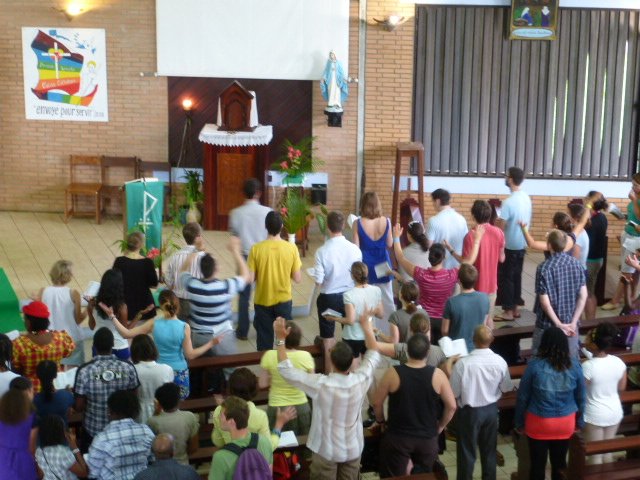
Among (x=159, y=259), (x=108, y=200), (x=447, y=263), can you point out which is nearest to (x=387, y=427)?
(x=447, y=263)

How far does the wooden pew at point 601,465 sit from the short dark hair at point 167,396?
8.11ft

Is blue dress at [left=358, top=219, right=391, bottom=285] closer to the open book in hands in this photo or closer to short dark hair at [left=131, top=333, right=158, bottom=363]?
the open book in hands

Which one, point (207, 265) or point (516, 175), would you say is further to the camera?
point (516, 175)

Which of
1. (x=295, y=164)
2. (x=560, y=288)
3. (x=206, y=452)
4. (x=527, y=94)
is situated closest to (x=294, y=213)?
(x=295, y=164)

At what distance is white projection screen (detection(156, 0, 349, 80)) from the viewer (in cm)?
1346

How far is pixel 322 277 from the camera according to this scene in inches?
311

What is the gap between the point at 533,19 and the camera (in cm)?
1305

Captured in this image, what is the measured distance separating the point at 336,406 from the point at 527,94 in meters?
8.83

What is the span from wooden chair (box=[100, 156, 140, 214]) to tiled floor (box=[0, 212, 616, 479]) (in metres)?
0.41

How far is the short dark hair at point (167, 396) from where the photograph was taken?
5.49 meters

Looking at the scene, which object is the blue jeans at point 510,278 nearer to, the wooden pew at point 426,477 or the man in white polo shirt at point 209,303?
the man in white polo shirt at point 209,303

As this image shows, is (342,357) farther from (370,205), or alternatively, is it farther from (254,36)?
(254,36)

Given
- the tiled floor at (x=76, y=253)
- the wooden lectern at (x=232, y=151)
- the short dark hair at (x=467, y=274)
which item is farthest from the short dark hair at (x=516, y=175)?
the wooden lectern at (x=232, y=151)

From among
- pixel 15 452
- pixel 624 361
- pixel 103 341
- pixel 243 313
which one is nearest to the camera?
pixel 15 452
